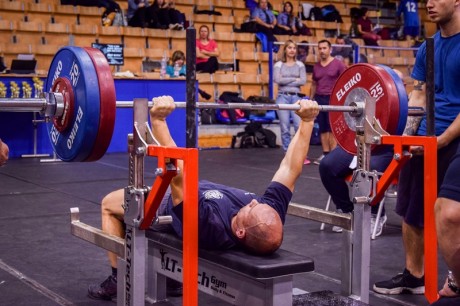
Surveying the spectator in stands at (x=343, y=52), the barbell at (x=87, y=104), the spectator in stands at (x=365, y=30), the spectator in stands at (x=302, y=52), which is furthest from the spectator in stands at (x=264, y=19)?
the barbell at (x=87, y=104)

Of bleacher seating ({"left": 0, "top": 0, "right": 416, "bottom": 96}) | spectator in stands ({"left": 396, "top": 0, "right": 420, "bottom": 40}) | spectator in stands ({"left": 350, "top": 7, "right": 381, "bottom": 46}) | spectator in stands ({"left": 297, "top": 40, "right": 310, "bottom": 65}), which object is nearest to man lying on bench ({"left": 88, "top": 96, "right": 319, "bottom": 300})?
bleacher seating ({"left": 0, "top": 0, "right": 416, "bottom": 96})

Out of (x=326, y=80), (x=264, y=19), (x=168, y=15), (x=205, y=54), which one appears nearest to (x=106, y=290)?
(x=326, y=80)

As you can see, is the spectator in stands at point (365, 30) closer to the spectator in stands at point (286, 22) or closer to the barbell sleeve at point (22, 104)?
the spectator in stands at point (286, 22)

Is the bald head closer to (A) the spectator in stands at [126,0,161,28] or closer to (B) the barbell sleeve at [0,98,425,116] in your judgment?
(B) the barbell sleeve at [0,98,425,116]

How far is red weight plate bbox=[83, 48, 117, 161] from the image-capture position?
257cm

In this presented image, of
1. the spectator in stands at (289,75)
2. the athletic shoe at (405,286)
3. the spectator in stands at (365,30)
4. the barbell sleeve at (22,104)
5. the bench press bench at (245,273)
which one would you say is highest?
the spectator in stands at (365,30)

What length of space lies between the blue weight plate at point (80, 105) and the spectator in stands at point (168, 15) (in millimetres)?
8224

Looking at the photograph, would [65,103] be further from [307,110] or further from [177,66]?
[177,66]

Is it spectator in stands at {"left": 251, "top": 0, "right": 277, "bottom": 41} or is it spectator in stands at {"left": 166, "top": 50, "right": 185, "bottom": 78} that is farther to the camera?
spectator in stands at {"left": 251, "top": 0, "right": 277, "bottom": 41}

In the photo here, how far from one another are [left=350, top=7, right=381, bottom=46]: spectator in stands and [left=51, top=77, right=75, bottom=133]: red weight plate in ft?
34.8

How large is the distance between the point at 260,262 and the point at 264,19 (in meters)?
9.94

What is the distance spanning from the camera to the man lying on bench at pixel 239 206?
2.53 metres

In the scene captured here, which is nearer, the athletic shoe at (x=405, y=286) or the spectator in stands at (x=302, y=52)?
the athletic shoe at (x=405, y=286)

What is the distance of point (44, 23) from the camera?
10.1m
